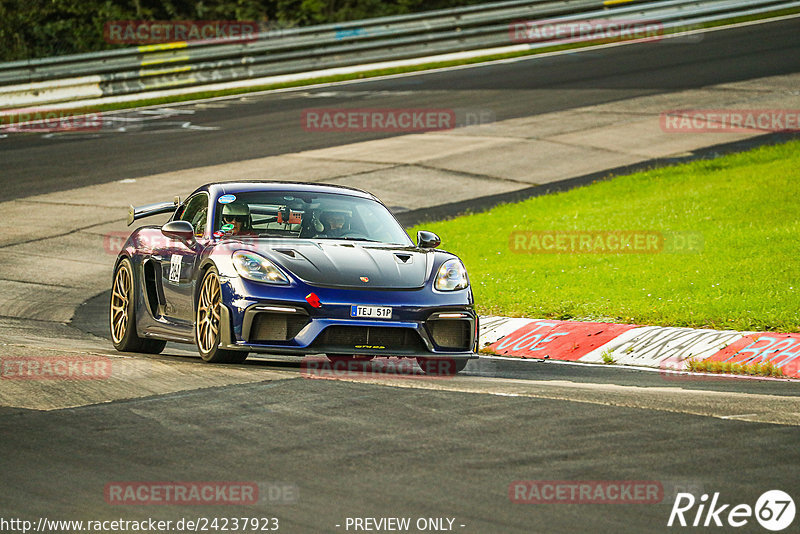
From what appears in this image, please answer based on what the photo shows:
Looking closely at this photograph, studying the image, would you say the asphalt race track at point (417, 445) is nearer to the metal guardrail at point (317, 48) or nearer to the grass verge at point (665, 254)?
the grass verge at point (665, 254)

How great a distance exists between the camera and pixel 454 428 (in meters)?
6.22

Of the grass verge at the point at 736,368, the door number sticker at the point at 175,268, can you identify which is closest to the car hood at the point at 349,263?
the door number sticker at the point at 175,268

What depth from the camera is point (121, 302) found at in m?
10.6

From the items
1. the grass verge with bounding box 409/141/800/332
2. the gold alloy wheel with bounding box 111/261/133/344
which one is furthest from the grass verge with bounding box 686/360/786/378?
the gold alloy wheel with bounding box 111/261/133/344

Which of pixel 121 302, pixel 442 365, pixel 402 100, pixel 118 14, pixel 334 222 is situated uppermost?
pixel 118 14

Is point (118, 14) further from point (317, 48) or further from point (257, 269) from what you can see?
point (257, 269)

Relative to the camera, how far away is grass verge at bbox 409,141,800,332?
11039 mm

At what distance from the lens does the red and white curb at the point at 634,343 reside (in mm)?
9328

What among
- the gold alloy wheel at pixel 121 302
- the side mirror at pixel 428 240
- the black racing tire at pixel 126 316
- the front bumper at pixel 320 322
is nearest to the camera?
the front bumper at pixel 320 322

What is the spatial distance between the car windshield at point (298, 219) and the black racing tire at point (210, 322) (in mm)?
658

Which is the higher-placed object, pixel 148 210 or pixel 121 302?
pixel 148 210

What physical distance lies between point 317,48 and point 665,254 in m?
19.7

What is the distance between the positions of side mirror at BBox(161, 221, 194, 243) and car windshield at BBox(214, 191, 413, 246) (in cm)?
21

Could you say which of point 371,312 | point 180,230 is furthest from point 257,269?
point 180,230
